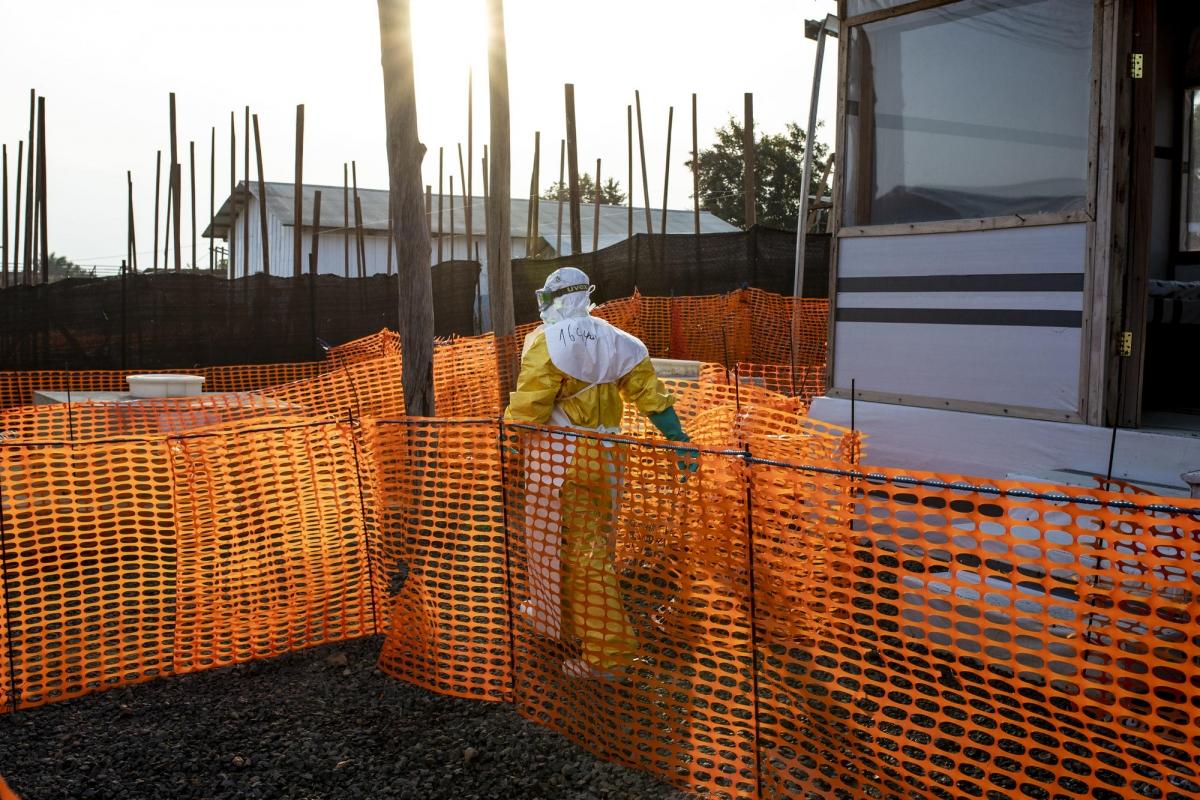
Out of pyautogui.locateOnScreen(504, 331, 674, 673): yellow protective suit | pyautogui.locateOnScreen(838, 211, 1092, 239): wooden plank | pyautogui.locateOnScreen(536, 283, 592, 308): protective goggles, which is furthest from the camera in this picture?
pyautogui.locateOnScreen(838, 211, 1092, 239): wooden plank

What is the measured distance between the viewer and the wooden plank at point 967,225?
622cm

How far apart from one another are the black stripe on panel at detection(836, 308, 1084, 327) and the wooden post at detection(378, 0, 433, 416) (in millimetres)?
3095

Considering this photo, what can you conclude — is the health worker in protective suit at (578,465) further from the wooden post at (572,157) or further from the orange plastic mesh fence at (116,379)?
the wooden post at (572,157)

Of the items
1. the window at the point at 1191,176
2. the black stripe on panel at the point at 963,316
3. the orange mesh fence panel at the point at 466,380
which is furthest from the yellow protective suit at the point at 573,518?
the orange mesh fence panel at the point at 466,380

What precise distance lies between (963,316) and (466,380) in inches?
237

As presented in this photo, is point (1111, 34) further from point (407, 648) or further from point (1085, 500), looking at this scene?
point (407, 648)

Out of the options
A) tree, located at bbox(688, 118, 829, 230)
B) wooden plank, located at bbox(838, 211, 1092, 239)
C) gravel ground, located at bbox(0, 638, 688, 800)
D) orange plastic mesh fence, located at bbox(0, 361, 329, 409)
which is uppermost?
tree, located at bbox(688, 118, 829, 230)

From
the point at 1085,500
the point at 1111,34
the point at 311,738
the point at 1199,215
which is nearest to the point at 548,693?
the point at 311,738

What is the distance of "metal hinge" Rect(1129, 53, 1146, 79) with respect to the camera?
596 cm

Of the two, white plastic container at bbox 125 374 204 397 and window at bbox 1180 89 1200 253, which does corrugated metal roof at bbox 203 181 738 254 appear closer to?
white plastic container at bbox 125 374 204 397

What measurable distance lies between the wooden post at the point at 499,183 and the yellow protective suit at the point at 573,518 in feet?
13.7

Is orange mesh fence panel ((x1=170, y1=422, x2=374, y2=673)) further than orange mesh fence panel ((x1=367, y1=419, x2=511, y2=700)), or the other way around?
orange mesh fence panel ((x1=170, y1=422, x2=374, y2=673))

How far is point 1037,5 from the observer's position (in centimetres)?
646

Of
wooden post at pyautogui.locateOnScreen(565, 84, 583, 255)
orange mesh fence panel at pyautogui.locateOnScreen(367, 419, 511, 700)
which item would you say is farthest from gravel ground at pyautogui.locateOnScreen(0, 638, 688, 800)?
wooden post at pyautogui.locateOnScreen(565, 84, 583, 255)
